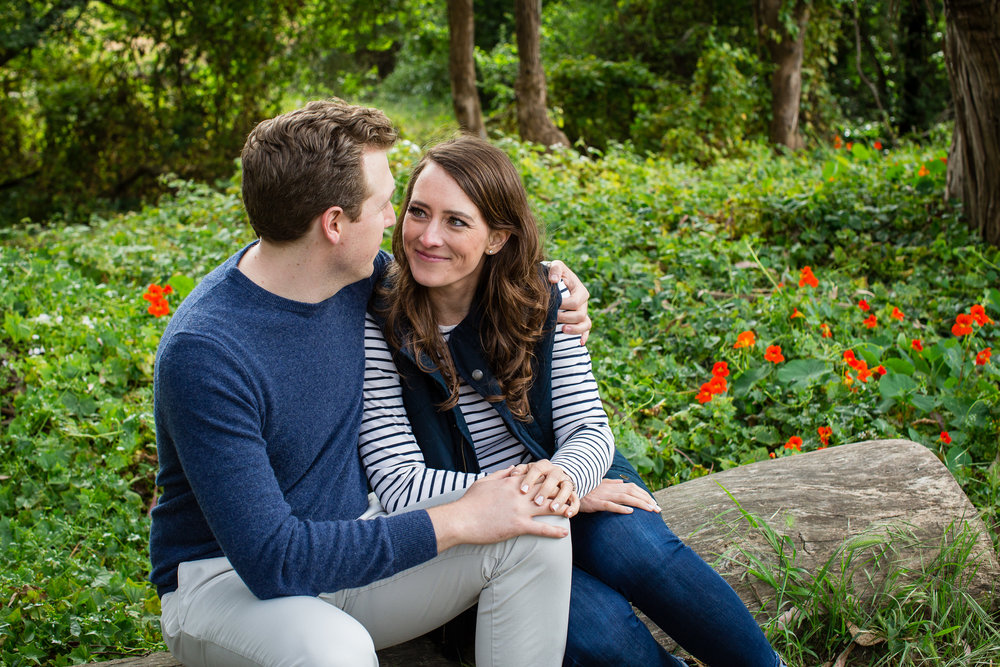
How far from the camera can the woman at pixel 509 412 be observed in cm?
187

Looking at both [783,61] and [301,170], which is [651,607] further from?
[783,61]

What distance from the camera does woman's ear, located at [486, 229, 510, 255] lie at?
2109mm

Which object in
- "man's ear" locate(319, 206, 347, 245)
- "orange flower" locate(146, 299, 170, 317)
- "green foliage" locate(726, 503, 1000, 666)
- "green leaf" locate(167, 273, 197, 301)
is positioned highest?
"man's ear" locate(319, 206, 347, 245)

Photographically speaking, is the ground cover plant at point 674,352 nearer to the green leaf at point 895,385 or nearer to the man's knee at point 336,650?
the green leaf at point 895,385

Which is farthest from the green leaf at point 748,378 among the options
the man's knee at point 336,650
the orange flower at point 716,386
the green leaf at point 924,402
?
the man's knee at point 336,650

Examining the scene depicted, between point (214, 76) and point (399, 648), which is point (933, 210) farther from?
point (214, 76)

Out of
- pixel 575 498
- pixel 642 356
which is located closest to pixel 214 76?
pixel 642 356

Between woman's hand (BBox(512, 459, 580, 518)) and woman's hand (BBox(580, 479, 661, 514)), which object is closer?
→ woman's hand (BBox(512, 459, 580, 518))

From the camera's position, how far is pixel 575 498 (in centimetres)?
187

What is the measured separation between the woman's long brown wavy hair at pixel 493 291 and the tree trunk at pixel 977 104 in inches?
121

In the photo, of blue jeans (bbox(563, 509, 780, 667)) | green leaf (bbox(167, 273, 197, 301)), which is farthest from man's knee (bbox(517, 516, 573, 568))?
green leaf (bbox(167, 273, 197, 301))

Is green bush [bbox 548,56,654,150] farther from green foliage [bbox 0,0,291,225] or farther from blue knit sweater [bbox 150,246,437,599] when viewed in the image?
blue knit sweater [bbox 150,246,437,599]

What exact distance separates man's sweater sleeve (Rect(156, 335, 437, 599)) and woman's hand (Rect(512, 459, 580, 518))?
35 centimetres

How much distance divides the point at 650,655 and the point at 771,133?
314 inches
